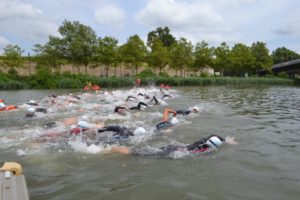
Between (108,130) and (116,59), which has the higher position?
(116,59)

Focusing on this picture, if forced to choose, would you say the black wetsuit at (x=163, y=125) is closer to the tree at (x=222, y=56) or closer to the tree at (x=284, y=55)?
the tree at (x=222, y=56)

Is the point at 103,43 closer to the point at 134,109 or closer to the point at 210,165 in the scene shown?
the point at 134,109

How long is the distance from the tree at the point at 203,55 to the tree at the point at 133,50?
44.8 feet

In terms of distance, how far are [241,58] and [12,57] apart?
4460 centimetres

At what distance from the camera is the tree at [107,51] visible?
46031 millimetres

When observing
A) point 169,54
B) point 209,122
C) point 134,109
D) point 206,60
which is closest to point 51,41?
point 169,54

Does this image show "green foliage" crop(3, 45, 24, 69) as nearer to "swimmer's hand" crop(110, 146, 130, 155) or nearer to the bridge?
"swimmer's hand" crop(110, 146, 130, 155)

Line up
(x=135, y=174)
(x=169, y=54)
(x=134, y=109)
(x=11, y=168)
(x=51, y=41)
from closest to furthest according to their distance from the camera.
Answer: (x=11, y=168), (x=135, y=174), (x=134, y=109), (x=51, y=41), (x=169, y=54)

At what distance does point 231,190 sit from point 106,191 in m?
2.12

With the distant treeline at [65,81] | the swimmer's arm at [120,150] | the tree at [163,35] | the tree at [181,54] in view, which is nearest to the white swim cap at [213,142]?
the swimmer's arm at [120,150]

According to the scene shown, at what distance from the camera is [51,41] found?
45938 millimetres

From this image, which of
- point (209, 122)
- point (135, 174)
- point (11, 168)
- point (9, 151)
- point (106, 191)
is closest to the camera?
point (11, 168)

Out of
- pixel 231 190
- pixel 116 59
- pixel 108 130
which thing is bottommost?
pixel 231 190

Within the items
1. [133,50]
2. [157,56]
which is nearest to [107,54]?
[133,50]
